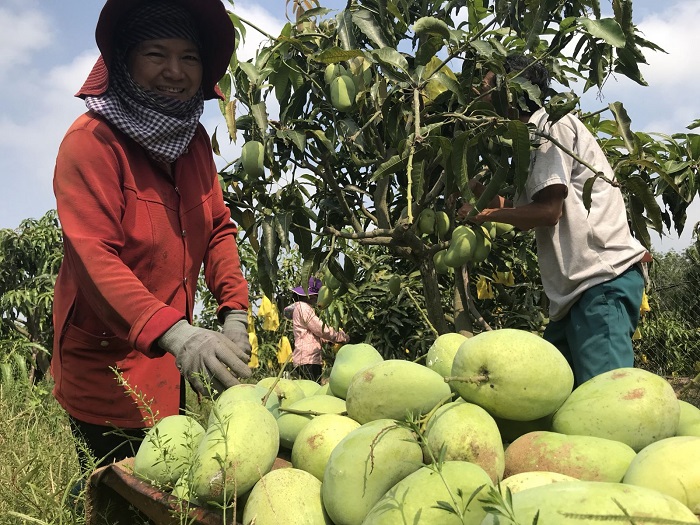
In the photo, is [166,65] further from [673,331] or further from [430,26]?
[673,331]

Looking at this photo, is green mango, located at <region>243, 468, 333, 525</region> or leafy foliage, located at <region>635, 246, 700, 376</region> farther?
leafy foliage, located at <region>635, 246, 700, 376</region>

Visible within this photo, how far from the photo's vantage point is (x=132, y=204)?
176 cm

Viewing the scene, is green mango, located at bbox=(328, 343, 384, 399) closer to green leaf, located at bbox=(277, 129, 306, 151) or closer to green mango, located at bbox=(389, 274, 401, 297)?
green leaf, located at bbox=(277, 129, 306, 151)

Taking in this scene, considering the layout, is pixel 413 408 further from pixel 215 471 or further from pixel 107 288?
pixel 107 288

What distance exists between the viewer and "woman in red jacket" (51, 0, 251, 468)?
1628 mm

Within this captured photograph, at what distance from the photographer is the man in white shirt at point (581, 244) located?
2104mm

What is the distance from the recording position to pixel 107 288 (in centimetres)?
151

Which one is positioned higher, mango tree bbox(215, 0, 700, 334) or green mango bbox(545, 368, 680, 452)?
mango tree bbox(215, 0, 700, 334)

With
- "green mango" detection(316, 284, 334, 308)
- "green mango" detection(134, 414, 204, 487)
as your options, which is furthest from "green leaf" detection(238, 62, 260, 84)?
"green mango" detection(134, 414, 204, 487)

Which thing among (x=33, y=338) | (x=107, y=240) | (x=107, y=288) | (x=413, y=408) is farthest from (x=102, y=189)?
(x=33, y=338)

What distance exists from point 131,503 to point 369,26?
1511 millimetres

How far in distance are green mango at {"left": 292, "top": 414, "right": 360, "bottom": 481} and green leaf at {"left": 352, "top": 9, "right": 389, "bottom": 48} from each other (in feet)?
4.14

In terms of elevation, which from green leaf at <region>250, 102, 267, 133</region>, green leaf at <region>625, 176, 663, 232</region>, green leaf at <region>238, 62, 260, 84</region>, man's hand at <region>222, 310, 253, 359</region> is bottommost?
man's hand at <region>222, 310, 253, 359</region>

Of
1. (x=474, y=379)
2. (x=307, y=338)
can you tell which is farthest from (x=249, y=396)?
(x=307, y=338)
